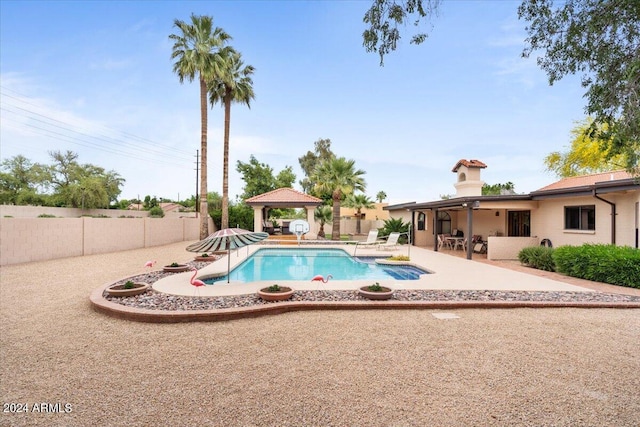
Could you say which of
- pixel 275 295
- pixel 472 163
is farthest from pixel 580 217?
pixel 275 295

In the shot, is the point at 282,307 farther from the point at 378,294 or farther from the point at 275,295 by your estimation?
the point at 378,294

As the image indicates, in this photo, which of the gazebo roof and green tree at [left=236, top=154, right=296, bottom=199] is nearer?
the gazebo roof

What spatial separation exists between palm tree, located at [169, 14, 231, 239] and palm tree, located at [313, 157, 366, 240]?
29.5 ft

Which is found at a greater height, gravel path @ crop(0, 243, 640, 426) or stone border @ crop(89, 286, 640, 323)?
stone border @ crop(89, 286, 640, 323)

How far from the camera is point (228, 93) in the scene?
24.7 metres

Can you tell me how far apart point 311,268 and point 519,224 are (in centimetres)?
1134

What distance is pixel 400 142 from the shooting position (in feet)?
92.0

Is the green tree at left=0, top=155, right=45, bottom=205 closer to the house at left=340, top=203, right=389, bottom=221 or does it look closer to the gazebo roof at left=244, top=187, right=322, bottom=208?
the gazebo roof at left=244, top=187, right=322, bottom=208

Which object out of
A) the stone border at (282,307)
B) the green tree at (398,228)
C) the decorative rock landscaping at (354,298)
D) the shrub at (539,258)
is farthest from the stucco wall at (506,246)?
the green tree at (398,228)

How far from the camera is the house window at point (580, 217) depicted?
13039 mm

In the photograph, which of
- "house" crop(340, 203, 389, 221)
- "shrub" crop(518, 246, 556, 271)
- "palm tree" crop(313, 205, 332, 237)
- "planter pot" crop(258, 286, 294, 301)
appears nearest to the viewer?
"planter pot" crop(258, 286, 294, 301)

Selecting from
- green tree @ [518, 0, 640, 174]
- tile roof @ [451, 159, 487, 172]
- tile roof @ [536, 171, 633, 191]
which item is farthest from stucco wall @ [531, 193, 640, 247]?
green tree @ [518, 0, 640, 174]

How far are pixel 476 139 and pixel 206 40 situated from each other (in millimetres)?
20139

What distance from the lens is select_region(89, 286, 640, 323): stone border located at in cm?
604
